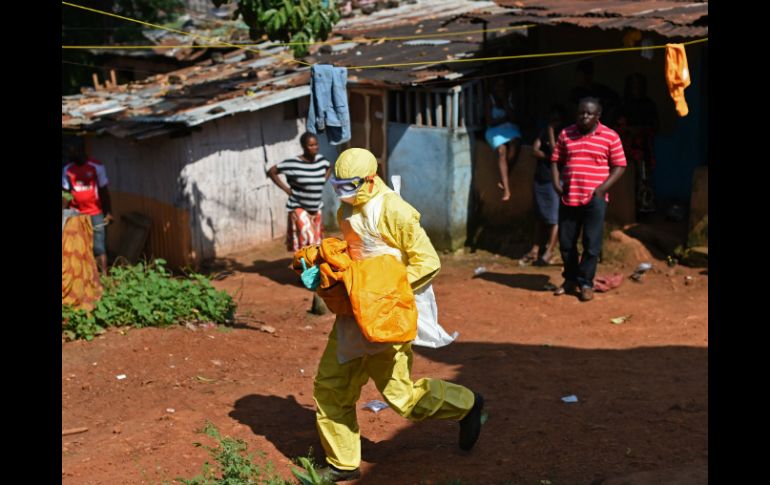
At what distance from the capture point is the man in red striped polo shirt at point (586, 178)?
936 cm

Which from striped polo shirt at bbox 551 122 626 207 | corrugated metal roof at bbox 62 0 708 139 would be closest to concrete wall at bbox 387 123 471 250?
corrugated metal roof at bbox 62 0 708 139

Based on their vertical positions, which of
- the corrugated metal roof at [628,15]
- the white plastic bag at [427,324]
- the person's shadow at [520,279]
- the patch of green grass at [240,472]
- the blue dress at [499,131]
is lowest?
the person's shadow at [520,279]

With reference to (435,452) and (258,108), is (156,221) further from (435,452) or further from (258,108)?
(435,452)

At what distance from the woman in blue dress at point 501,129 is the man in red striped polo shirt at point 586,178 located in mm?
1961

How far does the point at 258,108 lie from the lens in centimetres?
1265

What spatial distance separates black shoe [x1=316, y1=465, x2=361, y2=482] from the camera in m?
5.79

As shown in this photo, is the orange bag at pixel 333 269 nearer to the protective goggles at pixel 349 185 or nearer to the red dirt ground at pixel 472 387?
the protective goggles at pixel 349 185

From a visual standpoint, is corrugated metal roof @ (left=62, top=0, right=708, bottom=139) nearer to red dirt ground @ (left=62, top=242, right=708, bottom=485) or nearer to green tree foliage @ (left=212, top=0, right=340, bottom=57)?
green tree foliage @ (left=212, top=0, right=340, bottom=57)

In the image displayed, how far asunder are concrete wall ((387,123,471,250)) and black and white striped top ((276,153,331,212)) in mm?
2269

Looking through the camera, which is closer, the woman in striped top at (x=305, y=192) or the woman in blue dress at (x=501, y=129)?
the woman in striped top at (x=305, y=192)

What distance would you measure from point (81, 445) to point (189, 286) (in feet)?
10.1

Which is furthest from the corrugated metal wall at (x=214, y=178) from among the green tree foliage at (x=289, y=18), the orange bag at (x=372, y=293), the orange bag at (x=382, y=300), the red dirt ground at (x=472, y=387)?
the orange bag at (x=382, y=300)

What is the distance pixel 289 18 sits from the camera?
11.1 meters

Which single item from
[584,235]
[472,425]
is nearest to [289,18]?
[584,235]
